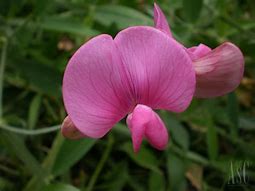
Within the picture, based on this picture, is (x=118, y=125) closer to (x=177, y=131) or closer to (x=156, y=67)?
(x=177, y=131)

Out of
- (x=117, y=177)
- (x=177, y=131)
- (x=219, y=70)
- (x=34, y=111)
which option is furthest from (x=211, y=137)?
(x=219, y=70)

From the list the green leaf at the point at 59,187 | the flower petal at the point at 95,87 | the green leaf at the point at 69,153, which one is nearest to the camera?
the flower petal at the point at 95,87

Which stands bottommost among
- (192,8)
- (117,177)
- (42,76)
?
(117,177)

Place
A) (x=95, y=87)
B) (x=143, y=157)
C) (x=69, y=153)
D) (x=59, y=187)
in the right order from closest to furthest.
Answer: (x=95, y=87)
(x=59, y=187)
(x=69, y=153)
(x=143, y=157)

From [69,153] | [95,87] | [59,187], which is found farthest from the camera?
[69,153]

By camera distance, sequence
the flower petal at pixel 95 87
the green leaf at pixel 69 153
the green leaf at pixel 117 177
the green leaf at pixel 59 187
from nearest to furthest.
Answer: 1. the flower petal at pixel 95 87
2. the green leaf at pixel 59 187
3. the green leaf at pixel 69 153
4. the green leaf at pixel 117 177

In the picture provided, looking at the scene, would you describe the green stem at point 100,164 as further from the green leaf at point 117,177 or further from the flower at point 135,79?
the flower at point 135,79

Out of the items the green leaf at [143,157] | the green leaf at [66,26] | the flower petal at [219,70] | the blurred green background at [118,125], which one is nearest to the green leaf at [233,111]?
the blurred green background at [118,125]

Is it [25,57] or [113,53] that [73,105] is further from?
[25,57]

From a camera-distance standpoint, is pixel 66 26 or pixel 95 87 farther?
pixel 66 26
